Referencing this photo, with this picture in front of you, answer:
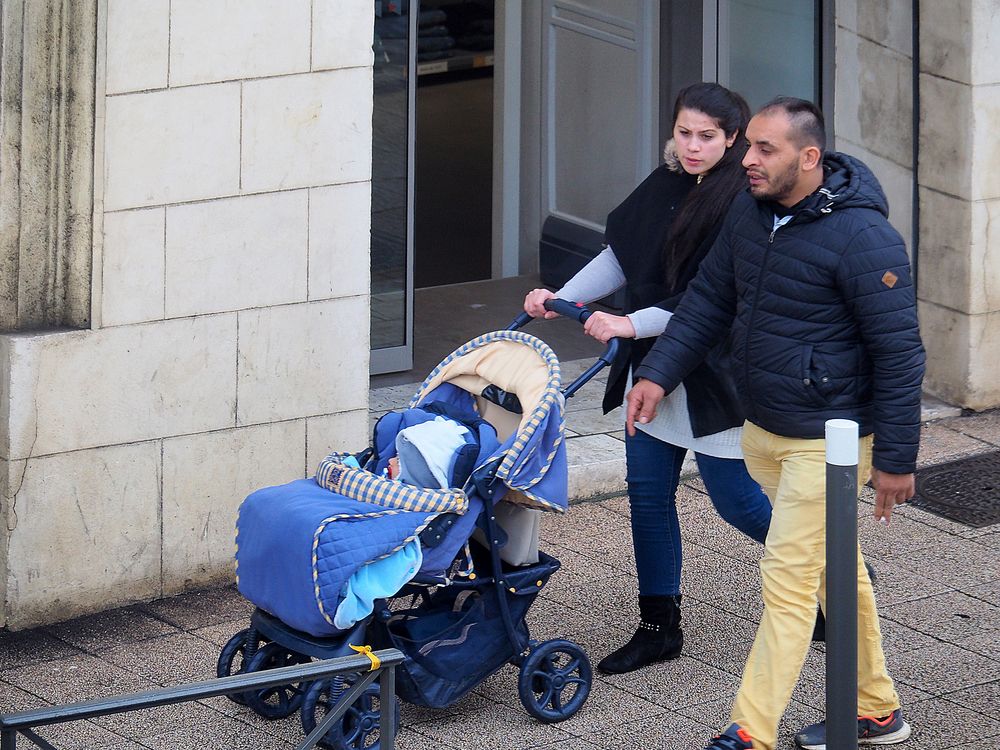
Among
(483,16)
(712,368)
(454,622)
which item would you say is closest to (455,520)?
(454,622)

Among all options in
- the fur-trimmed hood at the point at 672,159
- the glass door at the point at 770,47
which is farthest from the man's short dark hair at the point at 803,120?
the glass door at the point at 770,47

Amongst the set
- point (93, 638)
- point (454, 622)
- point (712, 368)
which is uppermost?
point (712, 368)

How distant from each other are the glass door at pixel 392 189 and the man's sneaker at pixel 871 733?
3.83 metres

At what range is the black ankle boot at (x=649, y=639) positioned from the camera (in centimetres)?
539

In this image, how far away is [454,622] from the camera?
16.0 feet

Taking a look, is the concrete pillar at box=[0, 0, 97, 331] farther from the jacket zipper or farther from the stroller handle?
the jacket zipper

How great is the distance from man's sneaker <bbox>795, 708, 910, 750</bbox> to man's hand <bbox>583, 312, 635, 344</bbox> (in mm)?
1300

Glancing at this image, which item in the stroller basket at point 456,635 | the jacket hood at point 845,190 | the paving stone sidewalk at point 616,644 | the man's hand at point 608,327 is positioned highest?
the jacket hood at point 845,190

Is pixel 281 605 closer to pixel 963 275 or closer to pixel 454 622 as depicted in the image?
pixel 454 622

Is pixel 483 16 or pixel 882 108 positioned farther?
pixel 483 16

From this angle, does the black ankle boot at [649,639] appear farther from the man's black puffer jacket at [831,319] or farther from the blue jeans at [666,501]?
the man's black puffer jacket at [831,319]

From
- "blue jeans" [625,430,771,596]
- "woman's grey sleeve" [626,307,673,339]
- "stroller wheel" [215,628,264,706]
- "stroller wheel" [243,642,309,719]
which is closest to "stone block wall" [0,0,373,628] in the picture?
"stroller wheel" [215,628,264,706]

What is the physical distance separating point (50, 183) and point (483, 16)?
541 inches

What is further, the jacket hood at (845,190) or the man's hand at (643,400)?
the man's hand at (643,400)
